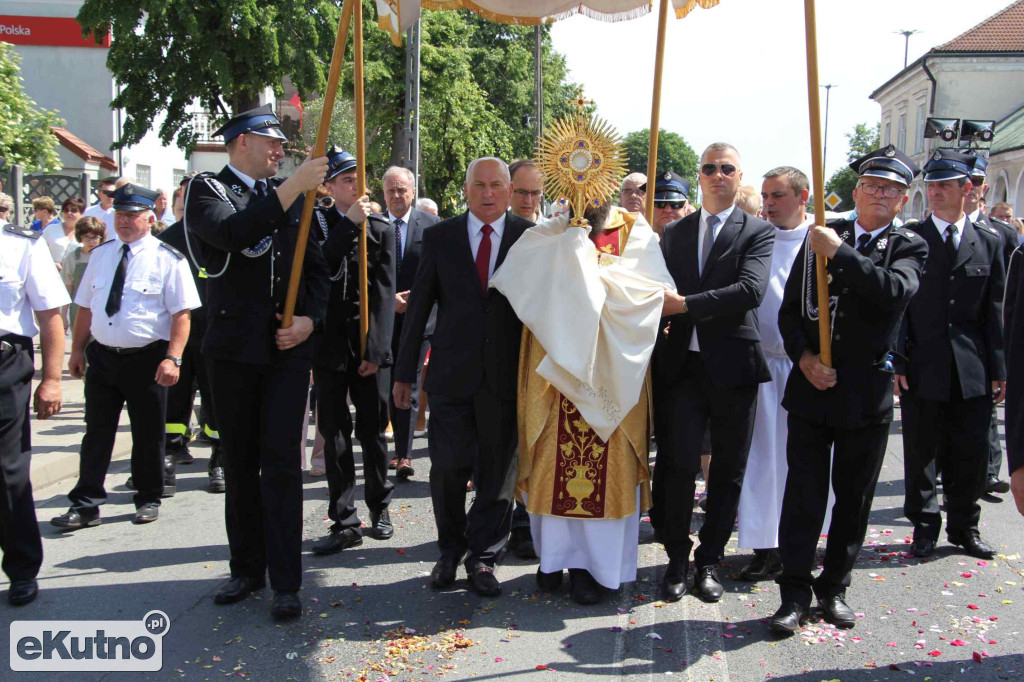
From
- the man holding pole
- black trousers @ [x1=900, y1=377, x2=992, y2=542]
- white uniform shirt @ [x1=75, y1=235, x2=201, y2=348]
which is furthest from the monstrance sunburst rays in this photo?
white uniform shirt @ [x1=75, y1=235, x2=201, y2=348]

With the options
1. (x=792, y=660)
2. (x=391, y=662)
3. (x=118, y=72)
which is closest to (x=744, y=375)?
(x=792, y=660)

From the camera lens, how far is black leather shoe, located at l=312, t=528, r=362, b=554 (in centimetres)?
573

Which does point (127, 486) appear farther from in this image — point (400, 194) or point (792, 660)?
point (792, 660)

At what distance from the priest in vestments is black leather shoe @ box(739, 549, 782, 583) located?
0.77 meters

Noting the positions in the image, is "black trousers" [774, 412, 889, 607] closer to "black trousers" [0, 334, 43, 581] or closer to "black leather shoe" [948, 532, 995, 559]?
"black leather shoe" [948, 532, 995, 559]

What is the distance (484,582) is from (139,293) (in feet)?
10.8

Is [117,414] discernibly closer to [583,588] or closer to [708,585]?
[583,588]

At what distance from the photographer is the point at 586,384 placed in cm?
471

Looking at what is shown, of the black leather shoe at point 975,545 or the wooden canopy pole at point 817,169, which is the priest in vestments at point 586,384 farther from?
the black leather shoe at point 975,545

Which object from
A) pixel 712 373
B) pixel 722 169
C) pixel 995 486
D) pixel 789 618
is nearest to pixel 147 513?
pixel 712 373

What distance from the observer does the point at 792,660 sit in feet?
13.7

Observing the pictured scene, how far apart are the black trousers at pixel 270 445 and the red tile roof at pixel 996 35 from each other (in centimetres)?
5129

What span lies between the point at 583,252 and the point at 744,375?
106cm

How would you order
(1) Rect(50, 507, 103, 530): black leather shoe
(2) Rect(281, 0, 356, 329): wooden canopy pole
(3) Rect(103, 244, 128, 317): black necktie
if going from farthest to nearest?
1. (3) Rect(103, 244, 128, 317): black necktie
2. (1) Rect(50, 507, 103, 530): black leather shoe
3. (2) Rect(281, 0, 356, 329): wooden canopy pole
